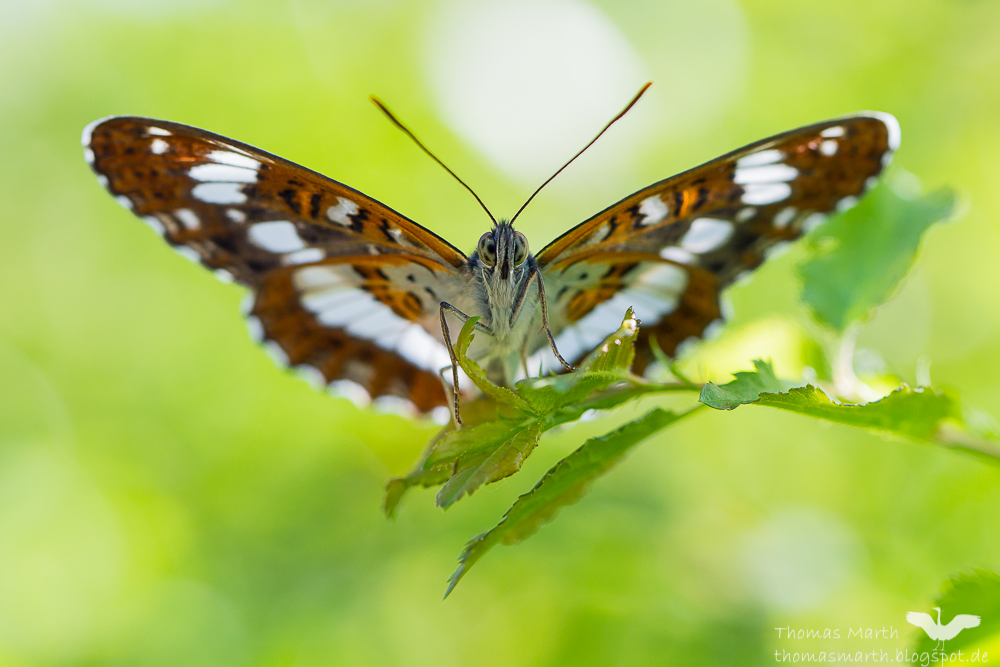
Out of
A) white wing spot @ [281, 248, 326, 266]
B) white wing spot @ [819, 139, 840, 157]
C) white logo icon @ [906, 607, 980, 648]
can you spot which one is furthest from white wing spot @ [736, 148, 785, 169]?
white wing spot @ [281, 248, 326, 266]

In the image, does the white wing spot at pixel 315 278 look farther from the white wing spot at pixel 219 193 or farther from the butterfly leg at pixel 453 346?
the butterfly leg at pixel 453 346

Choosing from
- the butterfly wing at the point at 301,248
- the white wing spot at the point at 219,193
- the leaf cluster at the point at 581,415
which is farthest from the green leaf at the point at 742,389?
the white wing spot at the point at 219,193

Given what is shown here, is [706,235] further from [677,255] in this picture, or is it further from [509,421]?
[509,421]

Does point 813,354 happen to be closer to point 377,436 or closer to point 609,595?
point 609,595

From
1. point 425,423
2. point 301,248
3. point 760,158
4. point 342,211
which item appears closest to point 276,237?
point 301,248

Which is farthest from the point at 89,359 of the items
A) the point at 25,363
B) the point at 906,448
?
the point at 906,448
